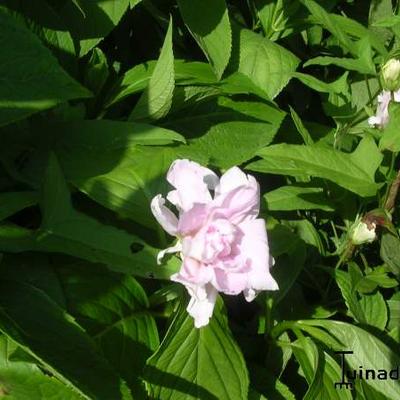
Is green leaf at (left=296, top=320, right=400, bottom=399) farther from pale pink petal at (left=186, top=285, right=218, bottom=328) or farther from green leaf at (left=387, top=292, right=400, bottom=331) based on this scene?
pale pink petal at (left=186, top=285, right=218, bottom=328)

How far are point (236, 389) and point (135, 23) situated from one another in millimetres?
801

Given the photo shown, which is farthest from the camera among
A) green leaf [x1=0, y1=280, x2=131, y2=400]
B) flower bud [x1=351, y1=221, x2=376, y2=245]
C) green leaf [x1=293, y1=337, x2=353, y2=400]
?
flower bud [x1=351, y1=221, x2=376, y2=245]

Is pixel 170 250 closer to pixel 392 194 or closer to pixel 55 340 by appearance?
pixel 55 340

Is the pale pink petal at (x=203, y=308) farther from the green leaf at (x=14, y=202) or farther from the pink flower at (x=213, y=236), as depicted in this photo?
the green leaf at (x=14, y=202)

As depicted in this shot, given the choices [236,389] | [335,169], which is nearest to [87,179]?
[236,389]

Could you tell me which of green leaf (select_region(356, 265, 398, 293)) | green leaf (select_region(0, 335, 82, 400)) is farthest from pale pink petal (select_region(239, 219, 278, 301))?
green leaf (select_region(356, 265, 398, 293))

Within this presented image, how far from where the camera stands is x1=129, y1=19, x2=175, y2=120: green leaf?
3.99 feet

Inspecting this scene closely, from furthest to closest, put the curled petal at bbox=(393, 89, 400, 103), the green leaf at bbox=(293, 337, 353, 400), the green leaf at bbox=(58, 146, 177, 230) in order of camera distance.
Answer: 1. the curled petal at bbox=(393, 89, 400, 103)
2. the green leaf at bbox=(293, 337, 353, 400)
3. the green leaf at bbox=(58, 146, 177, 230)

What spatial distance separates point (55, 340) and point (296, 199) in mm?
631

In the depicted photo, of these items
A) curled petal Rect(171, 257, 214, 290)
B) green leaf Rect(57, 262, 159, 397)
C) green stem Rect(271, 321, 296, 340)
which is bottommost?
green stem Rect(271, 321, 296, 340)

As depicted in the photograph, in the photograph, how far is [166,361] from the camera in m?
1.11

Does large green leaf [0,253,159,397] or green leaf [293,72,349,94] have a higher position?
green leaf [293,72,349,94]

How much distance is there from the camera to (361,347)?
1.41 m

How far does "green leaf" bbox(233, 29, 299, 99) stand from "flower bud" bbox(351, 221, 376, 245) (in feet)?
0.96
